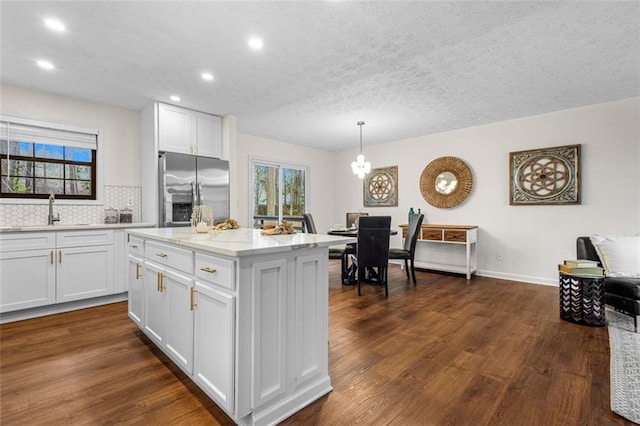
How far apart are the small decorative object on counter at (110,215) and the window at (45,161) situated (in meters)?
0.22

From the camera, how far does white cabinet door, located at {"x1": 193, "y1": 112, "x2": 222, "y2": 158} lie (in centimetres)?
417

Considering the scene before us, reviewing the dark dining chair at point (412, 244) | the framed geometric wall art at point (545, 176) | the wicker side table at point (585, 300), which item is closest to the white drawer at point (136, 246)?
the dark dining chair at point (412, 244)

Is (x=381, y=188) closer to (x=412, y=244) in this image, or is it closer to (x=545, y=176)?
(x=412, y=244)

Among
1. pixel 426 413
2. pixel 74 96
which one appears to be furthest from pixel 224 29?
pixel 426 413

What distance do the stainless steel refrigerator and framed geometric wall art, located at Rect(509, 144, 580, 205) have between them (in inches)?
170

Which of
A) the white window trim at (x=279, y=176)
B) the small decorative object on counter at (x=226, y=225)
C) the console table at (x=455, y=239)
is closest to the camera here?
the small decorative object on counter at (x=226, y=225)

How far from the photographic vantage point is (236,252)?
130cm

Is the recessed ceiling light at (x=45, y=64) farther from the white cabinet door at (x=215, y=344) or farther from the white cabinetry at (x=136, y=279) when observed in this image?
the white cabinet door at (x=215, y=344)

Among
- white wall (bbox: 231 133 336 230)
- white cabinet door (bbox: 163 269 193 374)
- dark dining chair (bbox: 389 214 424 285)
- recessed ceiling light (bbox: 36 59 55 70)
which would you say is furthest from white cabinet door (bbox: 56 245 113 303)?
dark dining chair (bbox: 389 214 424 285)

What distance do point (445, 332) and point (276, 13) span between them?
288 cm

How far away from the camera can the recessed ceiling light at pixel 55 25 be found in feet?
7.16

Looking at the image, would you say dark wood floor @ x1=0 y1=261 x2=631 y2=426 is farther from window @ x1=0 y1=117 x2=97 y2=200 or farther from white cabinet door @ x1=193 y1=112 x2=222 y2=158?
white cabinet door @ x1=193 y1=112 x2=222 y2=158

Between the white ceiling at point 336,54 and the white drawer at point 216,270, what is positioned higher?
the white ceiling at point 336,54

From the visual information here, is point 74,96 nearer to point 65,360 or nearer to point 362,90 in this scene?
point 65,360
